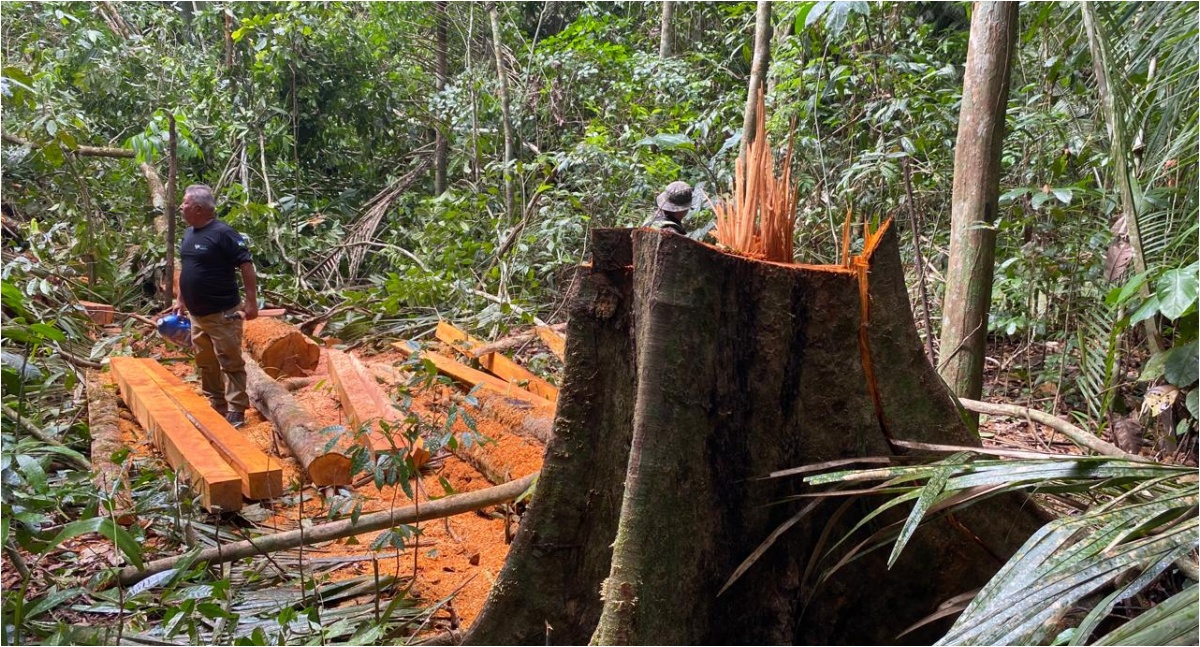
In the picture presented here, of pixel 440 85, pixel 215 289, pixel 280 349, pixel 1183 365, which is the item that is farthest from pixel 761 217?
pixel 440 85

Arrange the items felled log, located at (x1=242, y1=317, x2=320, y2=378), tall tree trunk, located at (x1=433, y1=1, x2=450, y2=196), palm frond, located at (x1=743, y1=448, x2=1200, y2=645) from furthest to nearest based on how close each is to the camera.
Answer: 1. tall tree trunk, located at (x1=433, y1=1, x2=450, y2=196)
2. felled log, located at (x1=242, y1=317, x2=320, y2=378)
3. palm frond, located at (x1=743, y1=448, x2=1200, y2=645)

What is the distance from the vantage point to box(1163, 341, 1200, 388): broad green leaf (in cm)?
451

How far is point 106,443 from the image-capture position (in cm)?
547

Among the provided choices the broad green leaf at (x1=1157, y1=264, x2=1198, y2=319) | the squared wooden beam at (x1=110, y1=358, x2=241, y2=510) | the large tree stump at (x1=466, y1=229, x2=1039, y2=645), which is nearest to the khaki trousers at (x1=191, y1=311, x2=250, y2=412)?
the squared wooden beam at (x1=110, y1=358, x2=241, y2=510)

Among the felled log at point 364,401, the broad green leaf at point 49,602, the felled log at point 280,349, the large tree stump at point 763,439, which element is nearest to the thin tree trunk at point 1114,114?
the large tree stump at point 763,439

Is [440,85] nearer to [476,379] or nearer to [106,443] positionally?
[476,379]

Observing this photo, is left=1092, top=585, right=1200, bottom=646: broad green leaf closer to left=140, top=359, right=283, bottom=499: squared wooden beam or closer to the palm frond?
the palm frond

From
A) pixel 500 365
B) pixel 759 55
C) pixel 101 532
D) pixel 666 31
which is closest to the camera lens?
pixel 101 532

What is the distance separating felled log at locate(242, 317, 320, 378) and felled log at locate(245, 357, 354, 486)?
0.94ft

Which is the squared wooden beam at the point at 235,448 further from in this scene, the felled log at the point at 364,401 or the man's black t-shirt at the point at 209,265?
the man's black t-shirt at the point at 209,265

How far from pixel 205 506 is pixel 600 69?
8089 mm

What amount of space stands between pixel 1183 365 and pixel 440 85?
10.9 m

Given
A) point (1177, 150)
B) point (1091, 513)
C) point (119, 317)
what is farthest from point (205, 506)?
point (119, 317)

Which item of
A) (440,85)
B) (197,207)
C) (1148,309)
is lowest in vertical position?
(1148,309)
